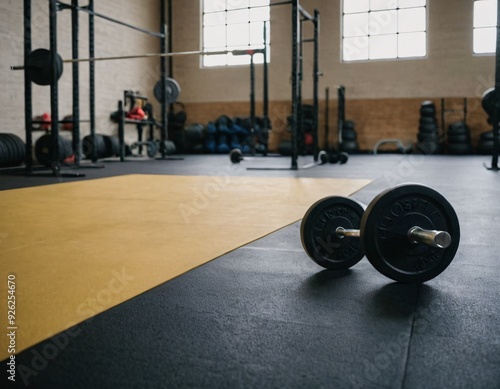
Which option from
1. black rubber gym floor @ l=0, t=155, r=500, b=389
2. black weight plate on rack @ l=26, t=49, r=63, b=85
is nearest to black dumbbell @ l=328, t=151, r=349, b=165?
black weight plate on rack @ l=26, t=49, r=63, b=85

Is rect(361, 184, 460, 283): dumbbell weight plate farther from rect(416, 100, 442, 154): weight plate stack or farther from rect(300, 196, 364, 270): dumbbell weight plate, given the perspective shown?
rect(416, 100, 442, 154): weight plate stack

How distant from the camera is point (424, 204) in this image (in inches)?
49.5

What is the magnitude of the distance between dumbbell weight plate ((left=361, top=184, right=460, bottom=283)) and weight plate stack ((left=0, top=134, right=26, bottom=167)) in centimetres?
530

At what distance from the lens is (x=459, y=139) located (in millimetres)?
9336

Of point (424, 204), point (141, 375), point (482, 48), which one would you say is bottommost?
point (141, 375)

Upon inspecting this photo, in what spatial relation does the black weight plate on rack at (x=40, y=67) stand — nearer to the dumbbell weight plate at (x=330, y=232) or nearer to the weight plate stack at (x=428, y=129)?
the dumbbell weight plate at (x=330, y=232)

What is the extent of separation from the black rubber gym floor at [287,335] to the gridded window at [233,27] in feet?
29.8

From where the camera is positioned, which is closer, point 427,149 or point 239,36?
point 427,149

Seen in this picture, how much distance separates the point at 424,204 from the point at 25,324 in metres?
0.87

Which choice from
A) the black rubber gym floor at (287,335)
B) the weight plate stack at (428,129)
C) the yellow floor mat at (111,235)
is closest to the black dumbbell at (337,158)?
the yellow floor mat at (111,235)

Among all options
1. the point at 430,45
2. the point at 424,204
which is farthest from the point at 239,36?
the point at 424,204

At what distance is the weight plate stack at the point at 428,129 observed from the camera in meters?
9.46

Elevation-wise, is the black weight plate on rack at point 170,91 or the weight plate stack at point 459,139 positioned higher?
the black weight plate on rack at point 170,91

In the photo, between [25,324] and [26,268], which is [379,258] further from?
[26,268]
